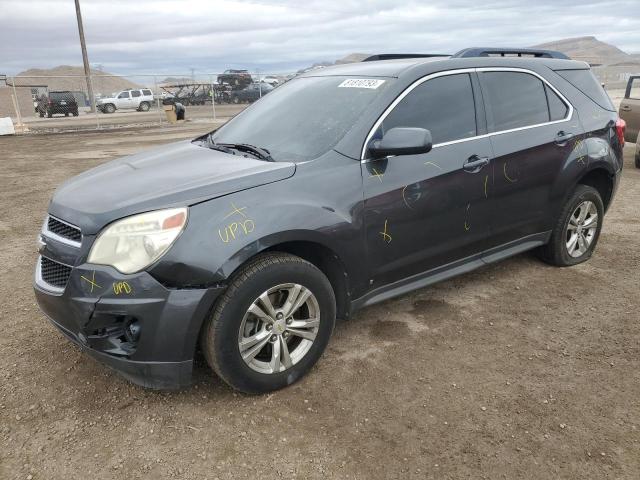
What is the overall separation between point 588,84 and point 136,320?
13.6 feet

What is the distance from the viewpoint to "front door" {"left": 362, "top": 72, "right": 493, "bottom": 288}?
3.19m

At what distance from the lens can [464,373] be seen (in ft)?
10.2

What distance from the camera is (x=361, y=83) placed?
348cm

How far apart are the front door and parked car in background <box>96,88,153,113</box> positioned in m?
39.1

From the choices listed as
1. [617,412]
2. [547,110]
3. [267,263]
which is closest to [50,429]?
[267,263]

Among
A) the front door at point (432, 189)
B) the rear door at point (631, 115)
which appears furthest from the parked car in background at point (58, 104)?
the front door at point (432, 189)

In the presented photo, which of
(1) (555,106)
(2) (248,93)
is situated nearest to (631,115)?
(1) (555,106)

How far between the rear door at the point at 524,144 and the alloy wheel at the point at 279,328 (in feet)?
5.45

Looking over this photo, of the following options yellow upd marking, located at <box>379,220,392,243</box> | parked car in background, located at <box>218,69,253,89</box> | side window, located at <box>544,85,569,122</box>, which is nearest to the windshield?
yellow upd marking, located at <box>379,220,392,243</box>

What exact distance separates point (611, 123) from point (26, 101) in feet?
135

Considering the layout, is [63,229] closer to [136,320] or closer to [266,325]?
[136,320]

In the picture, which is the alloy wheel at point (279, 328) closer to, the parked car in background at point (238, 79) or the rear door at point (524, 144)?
the rear door at point (524, 144)

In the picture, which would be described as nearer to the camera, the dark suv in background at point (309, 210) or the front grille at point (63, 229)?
the dark suv in background at point (309, 210)

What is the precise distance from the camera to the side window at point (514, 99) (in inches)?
151
